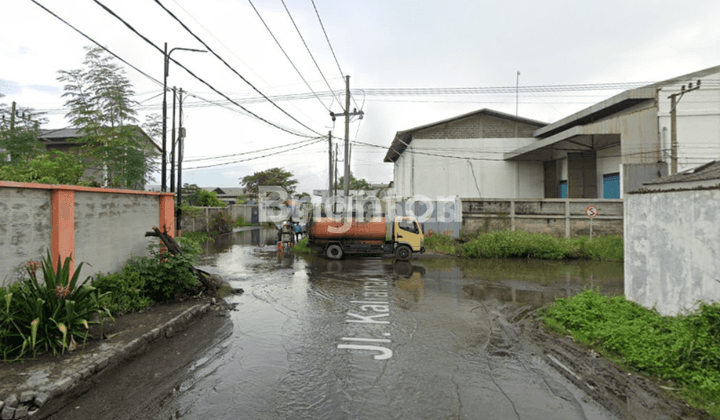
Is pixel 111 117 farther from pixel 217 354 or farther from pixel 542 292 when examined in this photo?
pixel 542 292

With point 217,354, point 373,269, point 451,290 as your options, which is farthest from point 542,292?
point 217,354

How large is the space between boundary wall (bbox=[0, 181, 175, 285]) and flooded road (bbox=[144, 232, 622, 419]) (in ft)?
8.65

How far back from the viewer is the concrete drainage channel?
3.60m

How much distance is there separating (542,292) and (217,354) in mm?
8008

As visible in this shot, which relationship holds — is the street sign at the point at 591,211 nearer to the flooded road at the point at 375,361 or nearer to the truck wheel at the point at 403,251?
the flooded road at the point at 375,361

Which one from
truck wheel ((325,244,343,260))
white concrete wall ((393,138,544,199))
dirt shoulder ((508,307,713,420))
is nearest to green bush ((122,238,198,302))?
dirt shoulder ((508,307,713,420))

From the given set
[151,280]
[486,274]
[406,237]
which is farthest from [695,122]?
[151,280]

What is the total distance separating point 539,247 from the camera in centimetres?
1594

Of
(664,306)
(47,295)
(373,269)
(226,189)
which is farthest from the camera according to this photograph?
(226,189)

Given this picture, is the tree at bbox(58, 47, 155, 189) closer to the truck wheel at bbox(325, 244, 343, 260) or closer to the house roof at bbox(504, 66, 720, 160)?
the truck wheel at bbox(325, 244, 343, 260)

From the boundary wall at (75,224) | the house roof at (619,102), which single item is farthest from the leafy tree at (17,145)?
the house roof at (619,102)

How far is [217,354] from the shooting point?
540 centimetres

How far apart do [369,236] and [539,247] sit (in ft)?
23.1

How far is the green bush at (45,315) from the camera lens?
15.2 ft
